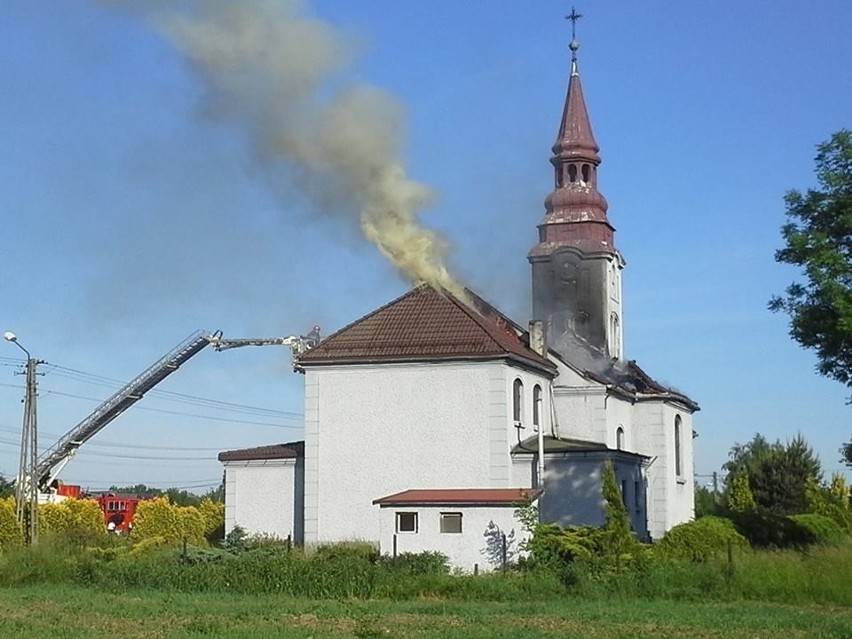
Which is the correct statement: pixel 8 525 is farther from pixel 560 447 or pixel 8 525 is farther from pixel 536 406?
pixel 560 447

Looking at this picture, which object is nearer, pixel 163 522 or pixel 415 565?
pixel 415 565

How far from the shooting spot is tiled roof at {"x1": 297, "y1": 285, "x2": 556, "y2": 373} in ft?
142

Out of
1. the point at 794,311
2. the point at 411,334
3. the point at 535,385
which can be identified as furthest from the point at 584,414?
the point at 794,311

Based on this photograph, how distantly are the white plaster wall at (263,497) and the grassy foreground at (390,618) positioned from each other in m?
15.1

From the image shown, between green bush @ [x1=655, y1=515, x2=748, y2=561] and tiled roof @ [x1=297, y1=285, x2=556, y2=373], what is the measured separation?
28.2ft

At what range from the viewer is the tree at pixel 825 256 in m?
32.5

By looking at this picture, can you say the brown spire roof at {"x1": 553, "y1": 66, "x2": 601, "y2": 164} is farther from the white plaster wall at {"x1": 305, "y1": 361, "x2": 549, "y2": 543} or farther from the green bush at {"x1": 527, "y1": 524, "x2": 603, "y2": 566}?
the green bush at {"x1": 527, "y1": 524, "x2": 603, "y2": 566}

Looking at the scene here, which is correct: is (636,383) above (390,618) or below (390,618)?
above

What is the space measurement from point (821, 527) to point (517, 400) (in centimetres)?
1128

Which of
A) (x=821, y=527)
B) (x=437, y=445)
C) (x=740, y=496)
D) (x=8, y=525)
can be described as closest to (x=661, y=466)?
(x=821, y=527)

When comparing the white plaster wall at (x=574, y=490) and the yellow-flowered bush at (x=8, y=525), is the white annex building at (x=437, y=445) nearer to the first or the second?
the white plaster wall at (x=574, y=490)

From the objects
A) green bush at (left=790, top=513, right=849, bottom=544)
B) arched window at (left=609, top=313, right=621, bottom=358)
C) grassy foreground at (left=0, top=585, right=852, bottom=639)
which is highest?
arched window at (left=609, top=313, right=621, bottom=358)

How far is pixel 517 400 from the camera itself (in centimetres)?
4434

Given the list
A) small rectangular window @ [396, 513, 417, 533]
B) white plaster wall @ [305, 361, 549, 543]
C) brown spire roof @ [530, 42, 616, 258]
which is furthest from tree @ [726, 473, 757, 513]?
small rectangular window @ [396, 513, 417, 533]
